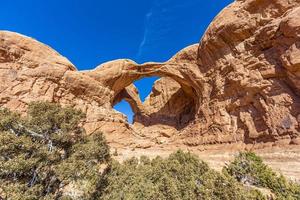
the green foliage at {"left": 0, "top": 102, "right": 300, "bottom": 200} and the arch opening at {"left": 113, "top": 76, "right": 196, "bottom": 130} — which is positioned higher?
the arch opening at {"left": 113, "top": 76, "right": 196, "bottom": 130}

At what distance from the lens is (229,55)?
21516 mm

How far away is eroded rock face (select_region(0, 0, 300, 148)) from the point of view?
655 inches

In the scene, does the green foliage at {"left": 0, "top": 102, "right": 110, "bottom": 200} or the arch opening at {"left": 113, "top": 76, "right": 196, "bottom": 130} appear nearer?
the green foliage at {"left": 0, "top": 102, "right": 110, "bottom": 200}

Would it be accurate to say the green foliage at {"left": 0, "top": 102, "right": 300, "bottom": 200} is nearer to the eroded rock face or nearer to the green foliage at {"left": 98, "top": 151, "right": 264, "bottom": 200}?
the green foliage at {"left": 98, "top": 151, "right": 264, "bottom": 200}

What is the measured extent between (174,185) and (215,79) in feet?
61.5

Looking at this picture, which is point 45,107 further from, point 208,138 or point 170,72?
point 170,72

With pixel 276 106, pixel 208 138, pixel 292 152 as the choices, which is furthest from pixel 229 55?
pixel 292 152

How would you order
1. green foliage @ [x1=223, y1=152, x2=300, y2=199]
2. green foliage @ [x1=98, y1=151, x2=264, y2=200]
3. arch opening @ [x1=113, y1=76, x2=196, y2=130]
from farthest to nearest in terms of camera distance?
arch opening @ [x1=113, y1=76, x2=196, y2=130] < green foliage @ [x1=223, y1=152, x2=300, y2=199] < green foliage @ [x1=98, y1=151, x2=264, y2=200]

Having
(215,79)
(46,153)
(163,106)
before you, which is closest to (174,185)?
(46,153)

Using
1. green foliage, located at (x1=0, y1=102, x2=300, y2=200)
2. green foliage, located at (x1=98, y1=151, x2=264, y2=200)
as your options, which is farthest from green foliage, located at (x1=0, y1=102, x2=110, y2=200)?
green foliage, located at (x1=98, y1=151, x2=264, y2=200)

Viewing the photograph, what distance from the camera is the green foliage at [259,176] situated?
7.97 meters

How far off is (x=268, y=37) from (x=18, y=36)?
83.4ft

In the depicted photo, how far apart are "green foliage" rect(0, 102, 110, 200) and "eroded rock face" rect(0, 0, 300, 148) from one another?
14716mm

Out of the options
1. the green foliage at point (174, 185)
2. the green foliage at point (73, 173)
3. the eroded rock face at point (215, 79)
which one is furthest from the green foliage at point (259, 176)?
the eroded rock face at point (215, 79)
